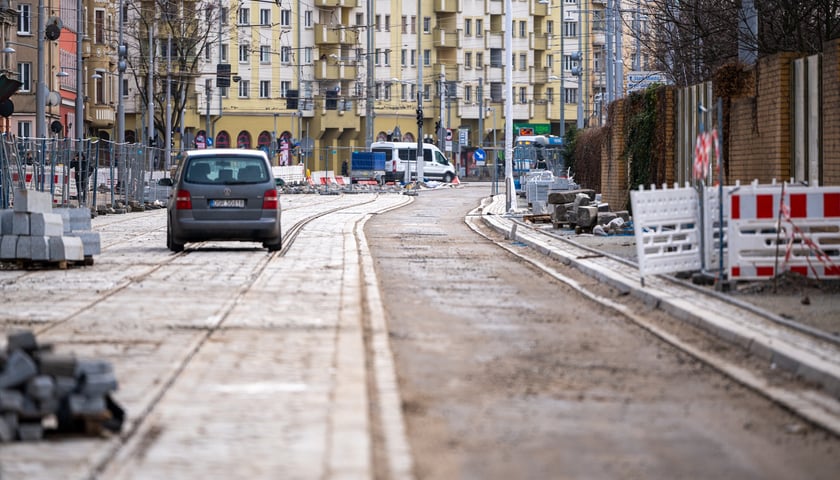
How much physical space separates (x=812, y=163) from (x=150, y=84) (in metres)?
52.4

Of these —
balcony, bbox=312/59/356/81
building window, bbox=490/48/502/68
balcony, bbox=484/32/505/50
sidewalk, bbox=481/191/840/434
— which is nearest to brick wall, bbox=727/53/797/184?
sidewalk, bbox=481/191/840/434

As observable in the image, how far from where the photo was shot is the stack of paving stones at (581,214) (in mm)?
29941

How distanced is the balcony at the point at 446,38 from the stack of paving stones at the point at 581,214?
82.6m

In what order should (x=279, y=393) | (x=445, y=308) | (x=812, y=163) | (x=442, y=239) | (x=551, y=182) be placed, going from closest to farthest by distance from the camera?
(x=279, y=393), (x=445, y=308), (x=812, y=163), (x=442, y=239), (x=551, y=182)

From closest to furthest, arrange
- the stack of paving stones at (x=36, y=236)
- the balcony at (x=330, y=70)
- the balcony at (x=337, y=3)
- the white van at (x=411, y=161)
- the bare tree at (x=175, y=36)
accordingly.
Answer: the stack of paving stones at (x=36, y=236) < the bare tree at (x=175, y=36) < the white van at (x=411, y=161) < the balcony at (x=337, y=3) < the balcony at (x=330, y=70)

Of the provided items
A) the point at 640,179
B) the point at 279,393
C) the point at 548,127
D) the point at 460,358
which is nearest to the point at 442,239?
the point at 640,179

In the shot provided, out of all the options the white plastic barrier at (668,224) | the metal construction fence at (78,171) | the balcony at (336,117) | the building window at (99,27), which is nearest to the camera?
the white plastic barrier at (668,224)

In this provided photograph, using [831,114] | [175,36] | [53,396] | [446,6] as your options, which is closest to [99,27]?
[175,36]

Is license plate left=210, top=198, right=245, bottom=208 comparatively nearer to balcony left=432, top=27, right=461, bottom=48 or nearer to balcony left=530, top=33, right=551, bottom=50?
balcony left=432, top=27, right=461, bottom=48

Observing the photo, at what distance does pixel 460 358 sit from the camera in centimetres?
1141

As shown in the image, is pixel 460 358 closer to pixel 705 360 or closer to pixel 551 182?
pixel 705 360

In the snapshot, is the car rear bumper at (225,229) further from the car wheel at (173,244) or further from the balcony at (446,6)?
the balcony at (446,6)

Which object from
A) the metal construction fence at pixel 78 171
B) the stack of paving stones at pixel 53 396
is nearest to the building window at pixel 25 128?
the metal construction fence at pixel 78 171

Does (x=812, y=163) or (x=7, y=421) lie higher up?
(x=812, y=163)
